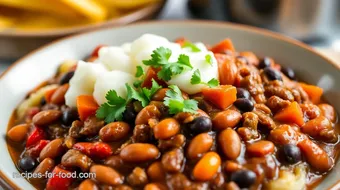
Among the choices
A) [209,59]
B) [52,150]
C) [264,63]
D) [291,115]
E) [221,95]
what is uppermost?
[209,59]

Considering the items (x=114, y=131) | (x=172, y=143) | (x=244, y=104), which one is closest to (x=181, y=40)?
(x=244, y=104)

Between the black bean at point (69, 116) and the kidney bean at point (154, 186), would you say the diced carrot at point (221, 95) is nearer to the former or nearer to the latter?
the kidney bean at point (154, 186)

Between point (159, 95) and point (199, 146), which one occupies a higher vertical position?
point (159, 95)

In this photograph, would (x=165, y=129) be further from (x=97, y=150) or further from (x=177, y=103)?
(x=97, y=150)

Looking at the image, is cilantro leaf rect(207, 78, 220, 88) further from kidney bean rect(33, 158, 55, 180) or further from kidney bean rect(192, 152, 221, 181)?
kidney bean rect(33, 158, 55, 180)

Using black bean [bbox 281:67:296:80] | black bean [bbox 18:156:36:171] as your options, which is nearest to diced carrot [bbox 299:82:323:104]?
black bean [bbox 281:67:296:80]

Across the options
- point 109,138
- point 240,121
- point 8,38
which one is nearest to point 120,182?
point 109,138
